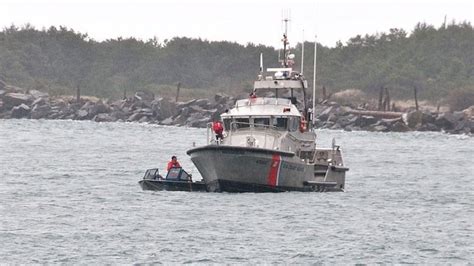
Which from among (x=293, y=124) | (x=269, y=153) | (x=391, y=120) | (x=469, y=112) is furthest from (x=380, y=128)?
(x=269, y=153)

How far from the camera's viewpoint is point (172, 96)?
167m

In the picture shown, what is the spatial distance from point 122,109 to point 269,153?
93059 mm

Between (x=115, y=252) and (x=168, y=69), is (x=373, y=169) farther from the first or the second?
(x=168, y=69)

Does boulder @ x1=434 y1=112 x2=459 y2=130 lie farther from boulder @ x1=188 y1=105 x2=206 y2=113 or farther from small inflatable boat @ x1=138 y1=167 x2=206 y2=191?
small inflatable boat @ x1=138 y1=167 x2=206 y2=191

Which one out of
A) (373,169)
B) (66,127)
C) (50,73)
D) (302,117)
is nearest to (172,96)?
(50,73)

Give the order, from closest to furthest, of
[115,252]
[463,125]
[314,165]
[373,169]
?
[115,252]
[314,165]
[373,169]
[463,125]

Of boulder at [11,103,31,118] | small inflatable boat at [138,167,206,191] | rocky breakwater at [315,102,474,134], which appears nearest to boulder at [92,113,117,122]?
boulder at [11,103,31,118]

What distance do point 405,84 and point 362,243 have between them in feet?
407

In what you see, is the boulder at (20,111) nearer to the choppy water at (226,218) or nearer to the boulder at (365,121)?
the boulder at (365,121)

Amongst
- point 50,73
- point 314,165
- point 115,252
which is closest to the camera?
point 115,252

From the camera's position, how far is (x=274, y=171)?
163ft

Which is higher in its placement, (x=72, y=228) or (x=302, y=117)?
(x=302, y=117)

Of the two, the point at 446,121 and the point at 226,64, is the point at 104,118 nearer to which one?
the point at 446,121

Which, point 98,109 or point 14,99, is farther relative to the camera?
point 14,99
